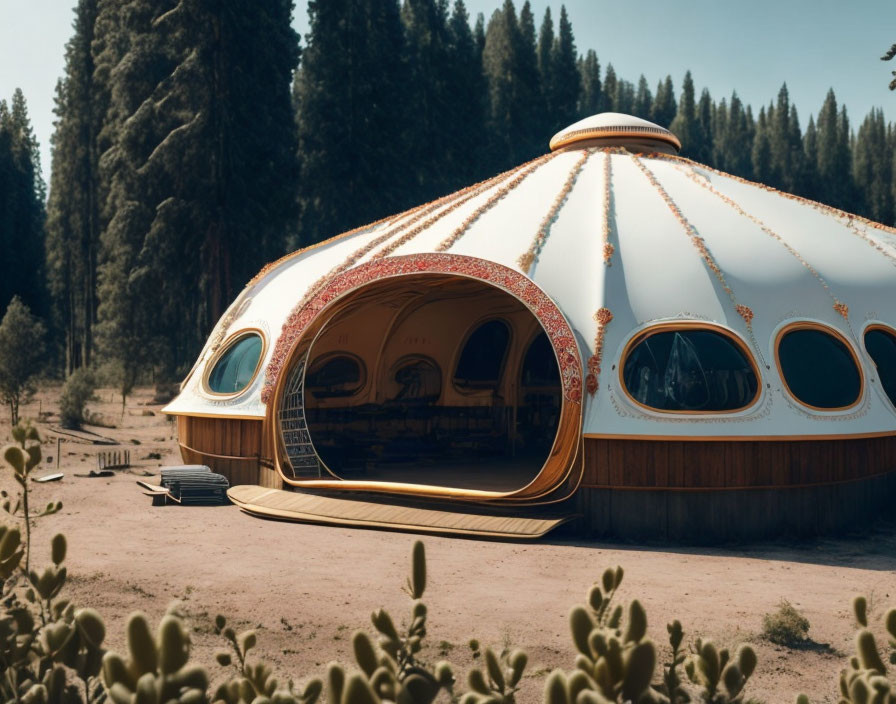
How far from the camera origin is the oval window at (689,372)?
870cm

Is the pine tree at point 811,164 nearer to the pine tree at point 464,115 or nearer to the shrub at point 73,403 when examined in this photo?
the pine tree at point 464,115

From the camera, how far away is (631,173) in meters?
12.4

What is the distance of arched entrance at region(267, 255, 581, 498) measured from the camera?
10.9 m

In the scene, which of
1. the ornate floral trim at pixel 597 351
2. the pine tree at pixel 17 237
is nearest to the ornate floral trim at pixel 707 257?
the ornate floral trim at pixel 597 351

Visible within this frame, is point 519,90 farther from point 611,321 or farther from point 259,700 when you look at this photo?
point 259,700

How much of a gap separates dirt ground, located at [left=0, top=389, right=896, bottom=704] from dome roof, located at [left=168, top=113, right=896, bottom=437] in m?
1.52

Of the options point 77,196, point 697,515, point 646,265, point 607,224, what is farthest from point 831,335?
point 77,196

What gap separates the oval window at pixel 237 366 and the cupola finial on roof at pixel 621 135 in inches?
261

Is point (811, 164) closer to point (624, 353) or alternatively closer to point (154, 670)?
point (624, 353)

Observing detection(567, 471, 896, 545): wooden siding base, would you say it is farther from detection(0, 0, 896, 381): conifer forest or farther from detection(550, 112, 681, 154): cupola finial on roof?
detection(0, 0, 896, 381): conifer forest

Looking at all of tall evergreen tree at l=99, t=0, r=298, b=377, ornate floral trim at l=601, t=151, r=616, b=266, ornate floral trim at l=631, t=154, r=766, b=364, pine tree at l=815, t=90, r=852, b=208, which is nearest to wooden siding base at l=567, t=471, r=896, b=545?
ornate floral trim at l=631, t=154, r=766, b=364

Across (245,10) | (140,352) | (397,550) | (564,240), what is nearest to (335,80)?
(245,10)

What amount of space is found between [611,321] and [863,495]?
383 cm

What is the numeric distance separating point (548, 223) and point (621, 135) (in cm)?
415
